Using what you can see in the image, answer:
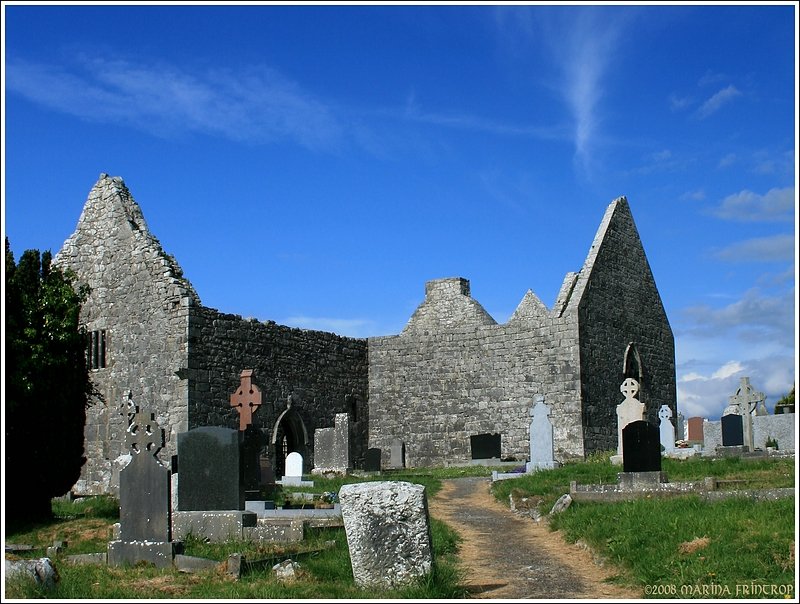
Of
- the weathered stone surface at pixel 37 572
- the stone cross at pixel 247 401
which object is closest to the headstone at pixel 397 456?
the stone cross at pixel 247 401

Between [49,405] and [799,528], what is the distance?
14.0 meters

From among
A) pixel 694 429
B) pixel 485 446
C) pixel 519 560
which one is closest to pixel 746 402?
pixel 485 446

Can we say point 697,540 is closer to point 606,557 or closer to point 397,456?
point 606,557

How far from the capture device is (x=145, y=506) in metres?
11.9

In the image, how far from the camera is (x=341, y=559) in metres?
11.1

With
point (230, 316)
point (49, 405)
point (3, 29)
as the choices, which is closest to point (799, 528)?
point (3, 29)

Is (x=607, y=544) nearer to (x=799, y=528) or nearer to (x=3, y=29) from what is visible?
(x=799, y=528)

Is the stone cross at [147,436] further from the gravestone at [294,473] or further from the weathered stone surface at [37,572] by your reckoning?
the gravestone at [294,473]

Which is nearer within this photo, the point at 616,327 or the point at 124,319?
the point at 124,319

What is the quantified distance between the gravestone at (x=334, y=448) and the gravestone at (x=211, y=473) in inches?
381

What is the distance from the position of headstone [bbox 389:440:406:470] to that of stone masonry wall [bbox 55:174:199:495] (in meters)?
6.70

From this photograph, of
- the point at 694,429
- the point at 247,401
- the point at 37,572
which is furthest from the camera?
the point at 694,429

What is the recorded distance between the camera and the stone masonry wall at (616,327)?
2784 cm

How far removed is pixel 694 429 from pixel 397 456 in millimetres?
12767
